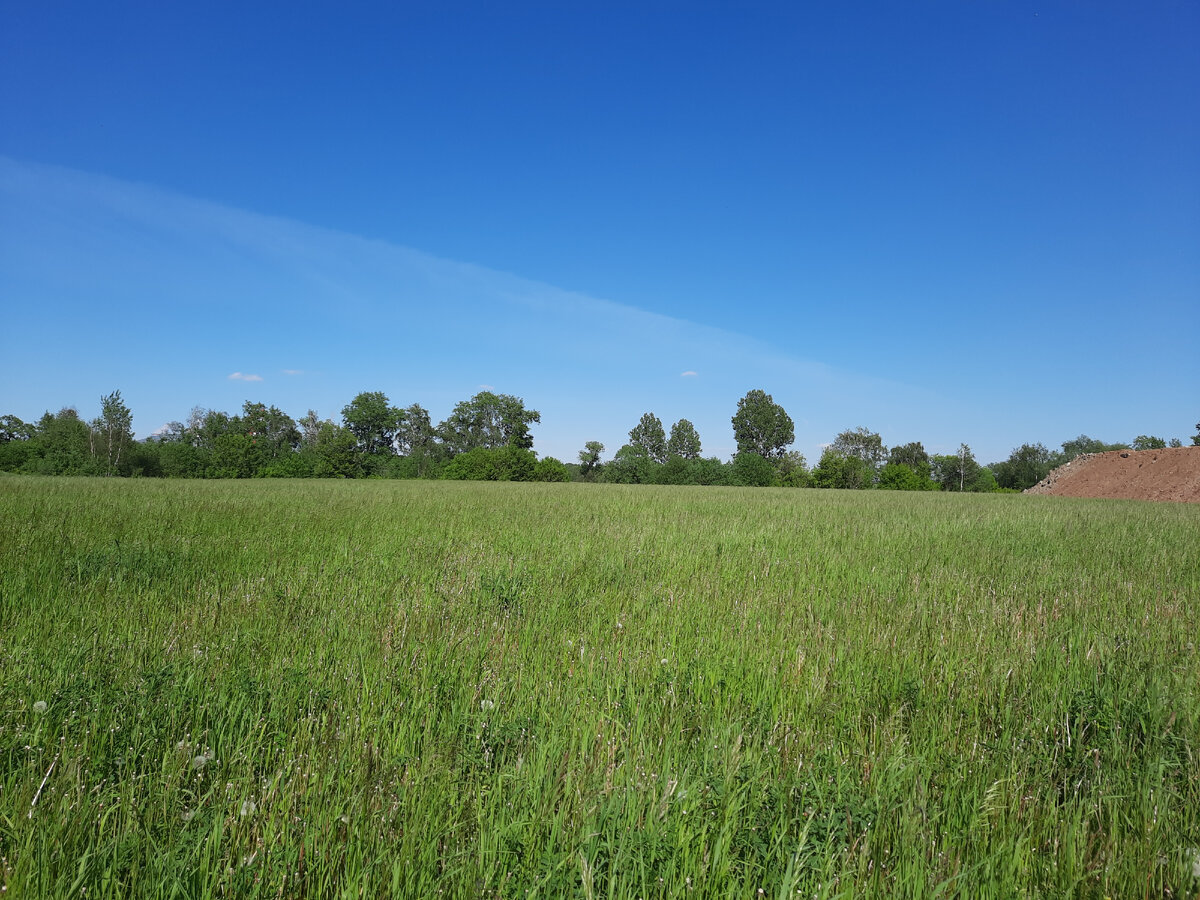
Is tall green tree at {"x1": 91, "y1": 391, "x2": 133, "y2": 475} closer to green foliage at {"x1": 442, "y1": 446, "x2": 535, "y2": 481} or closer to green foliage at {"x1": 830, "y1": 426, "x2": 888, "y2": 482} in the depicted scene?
green foliage at {"x1": 442, "y1": 446, "x2": 535, "y2": 481}

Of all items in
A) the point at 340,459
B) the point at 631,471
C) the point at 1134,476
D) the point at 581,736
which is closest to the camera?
the point at 581,736

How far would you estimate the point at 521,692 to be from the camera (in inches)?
110

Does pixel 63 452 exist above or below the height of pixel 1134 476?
above

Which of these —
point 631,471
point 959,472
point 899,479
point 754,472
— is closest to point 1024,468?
point 959,472

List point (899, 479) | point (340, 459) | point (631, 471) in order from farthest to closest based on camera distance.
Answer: point (631, 471), point (899, 479), point (340, 459)

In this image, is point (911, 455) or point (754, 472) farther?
point (911, 455)

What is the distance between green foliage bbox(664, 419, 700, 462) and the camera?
4134 inches

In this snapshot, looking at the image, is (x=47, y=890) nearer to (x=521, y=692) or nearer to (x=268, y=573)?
(x=521, y=692)

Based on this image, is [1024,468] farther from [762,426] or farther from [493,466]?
[493,466]

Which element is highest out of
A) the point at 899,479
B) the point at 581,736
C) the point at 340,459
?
the point at 340,459

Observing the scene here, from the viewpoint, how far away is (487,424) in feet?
305

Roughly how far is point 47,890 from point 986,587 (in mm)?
6928

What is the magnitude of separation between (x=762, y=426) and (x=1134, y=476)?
55994 mm

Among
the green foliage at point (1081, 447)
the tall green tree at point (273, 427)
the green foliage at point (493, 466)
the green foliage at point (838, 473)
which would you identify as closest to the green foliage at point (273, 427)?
the tall green tree at point (273, 427)
